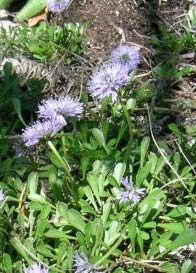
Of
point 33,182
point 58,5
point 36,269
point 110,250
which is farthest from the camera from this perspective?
→ point 58,5

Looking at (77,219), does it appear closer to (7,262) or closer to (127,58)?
(7,262)

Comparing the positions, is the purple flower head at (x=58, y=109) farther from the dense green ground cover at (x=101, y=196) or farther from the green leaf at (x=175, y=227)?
the green leaf at (x=175, y=227)

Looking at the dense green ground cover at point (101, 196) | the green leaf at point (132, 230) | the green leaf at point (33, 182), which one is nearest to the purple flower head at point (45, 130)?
the dense green ground cover at point (101, 196)

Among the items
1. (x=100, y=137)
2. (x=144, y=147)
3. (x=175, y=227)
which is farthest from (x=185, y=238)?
(x=100, y=137)

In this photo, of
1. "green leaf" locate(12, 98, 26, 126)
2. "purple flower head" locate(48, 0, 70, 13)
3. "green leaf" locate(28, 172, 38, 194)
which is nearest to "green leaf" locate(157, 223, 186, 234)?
"green leaf" locate(28, 172, 38, 194)

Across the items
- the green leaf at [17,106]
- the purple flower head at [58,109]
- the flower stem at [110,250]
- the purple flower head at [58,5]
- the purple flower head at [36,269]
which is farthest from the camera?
the purple flower head at [58,5]

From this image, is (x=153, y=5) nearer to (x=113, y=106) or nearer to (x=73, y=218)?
(x=113, y=106)

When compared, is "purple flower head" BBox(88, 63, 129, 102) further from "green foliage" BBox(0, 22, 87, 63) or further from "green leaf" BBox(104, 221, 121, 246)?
"green foliage" BBox(0, 22, 87, 63)

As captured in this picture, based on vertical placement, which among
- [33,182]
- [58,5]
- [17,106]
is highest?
[58,5]
